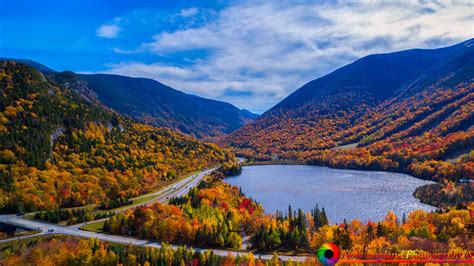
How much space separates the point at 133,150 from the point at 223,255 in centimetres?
9652

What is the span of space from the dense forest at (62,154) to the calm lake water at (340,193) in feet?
126

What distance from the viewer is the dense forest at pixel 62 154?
91.3 metres

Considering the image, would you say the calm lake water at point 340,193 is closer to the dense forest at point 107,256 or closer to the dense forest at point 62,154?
the dense forest at point 62,154

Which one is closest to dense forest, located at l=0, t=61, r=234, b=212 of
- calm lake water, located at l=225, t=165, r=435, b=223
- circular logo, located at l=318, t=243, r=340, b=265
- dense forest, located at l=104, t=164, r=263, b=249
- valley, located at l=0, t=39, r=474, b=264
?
valley, located at l=0, t=39, r=474, b=264

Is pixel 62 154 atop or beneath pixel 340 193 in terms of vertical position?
atop

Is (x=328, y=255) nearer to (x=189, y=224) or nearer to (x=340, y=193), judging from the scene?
(x=189, y=224)

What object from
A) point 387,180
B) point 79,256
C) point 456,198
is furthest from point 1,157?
point 387,180

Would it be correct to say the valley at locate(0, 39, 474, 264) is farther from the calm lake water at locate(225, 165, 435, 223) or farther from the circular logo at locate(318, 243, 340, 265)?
the circular logo at locate(318, 243, 340, 265)

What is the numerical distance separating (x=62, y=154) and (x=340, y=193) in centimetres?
9490

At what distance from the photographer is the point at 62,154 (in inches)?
4459

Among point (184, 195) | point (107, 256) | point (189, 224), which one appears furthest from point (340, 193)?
point (107, 256)


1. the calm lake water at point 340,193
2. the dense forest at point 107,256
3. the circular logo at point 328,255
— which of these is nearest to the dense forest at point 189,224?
the dense forest at point 107,256

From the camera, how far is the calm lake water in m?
100

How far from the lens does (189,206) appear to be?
87.4 meters
